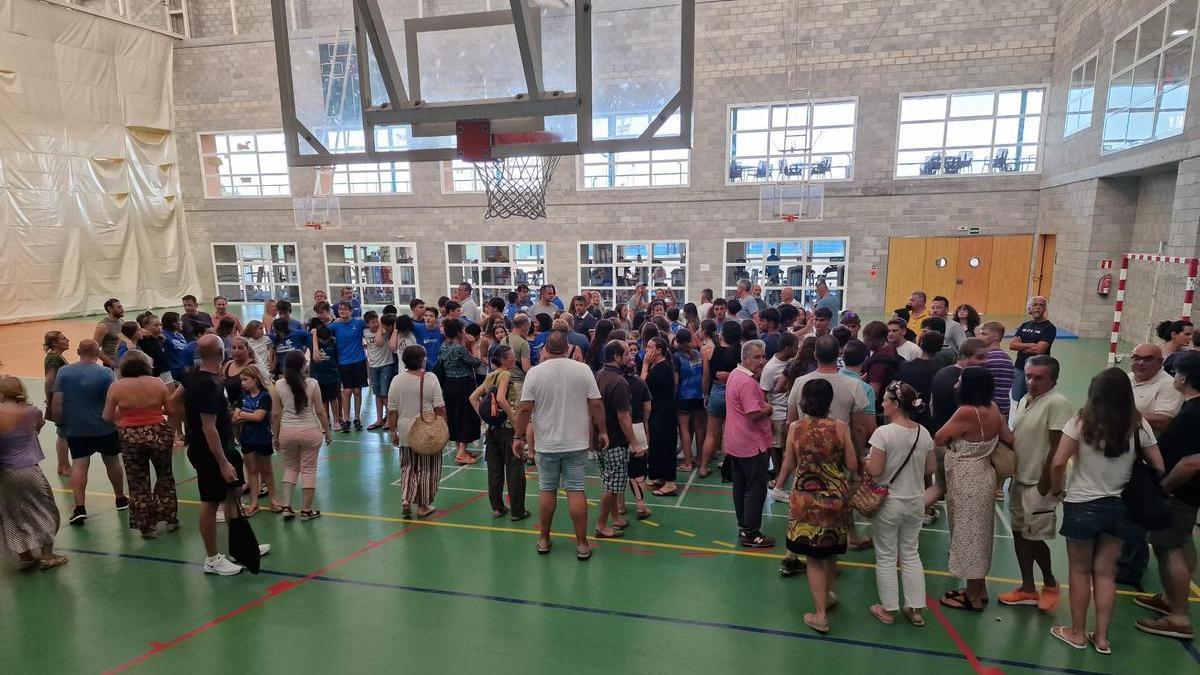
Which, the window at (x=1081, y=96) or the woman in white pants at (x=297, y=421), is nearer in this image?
the woman in white pants at (x=297, y=421)

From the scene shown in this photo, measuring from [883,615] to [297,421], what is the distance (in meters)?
4.96

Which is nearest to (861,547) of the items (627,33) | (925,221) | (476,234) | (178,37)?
(627,33)

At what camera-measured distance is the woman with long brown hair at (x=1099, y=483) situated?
366 centimetres

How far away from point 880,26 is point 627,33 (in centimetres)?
1531

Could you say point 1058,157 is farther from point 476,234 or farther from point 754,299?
point 476,234

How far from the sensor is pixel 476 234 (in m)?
21.4

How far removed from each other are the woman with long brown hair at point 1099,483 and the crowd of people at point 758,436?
1 centimetres

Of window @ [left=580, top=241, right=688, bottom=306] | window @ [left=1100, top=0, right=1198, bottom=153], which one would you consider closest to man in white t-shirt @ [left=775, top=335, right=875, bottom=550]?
window @ [left=1100, top=0, right=1198, bottom=153]

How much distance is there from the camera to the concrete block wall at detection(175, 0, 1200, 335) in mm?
14258

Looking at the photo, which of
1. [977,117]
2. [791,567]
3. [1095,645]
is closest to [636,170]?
[977,117]

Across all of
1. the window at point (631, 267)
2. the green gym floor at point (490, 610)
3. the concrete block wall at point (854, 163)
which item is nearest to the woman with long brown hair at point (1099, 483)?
the green gym floor at point (490, 610)

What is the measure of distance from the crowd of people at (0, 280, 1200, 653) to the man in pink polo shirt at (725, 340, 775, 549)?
21mm

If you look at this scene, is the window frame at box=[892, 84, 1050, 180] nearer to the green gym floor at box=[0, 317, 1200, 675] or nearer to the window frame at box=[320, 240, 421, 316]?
the green gym floor at box=[0, 317, 1200, 675]

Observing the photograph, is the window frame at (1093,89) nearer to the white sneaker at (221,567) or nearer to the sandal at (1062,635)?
the sandal at (1062,635)
